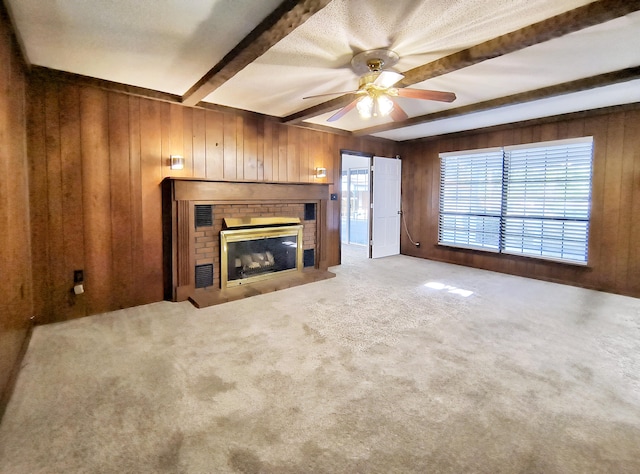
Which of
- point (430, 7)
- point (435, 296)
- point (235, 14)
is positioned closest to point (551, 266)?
point (435, 296)

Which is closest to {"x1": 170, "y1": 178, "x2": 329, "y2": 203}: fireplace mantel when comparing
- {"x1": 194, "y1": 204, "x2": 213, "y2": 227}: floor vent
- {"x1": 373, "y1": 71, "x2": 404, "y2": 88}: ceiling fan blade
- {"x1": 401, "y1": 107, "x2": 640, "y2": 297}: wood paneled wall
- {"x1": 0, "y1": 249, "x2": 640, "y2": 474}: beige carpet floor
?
{"x1": 194, "y1": 204, "x2": 213, "y2": 227}: floor vent

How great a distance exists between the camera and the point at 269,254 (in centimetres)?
482

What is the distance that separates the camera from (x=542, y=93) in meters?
3.54

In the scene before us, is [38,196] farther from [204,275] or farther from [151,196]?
[204,275]

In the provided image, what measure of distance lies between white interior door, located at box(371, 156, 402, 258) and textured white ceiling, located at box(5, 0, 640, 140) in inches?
105

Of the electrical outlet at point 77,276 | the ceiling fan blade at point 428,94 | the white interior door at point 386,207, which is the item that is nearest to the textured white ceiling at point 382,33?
the ceiling fan blade at point 428,94

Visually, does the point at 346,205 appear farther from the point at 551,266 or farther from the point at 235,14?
the point at 235,14

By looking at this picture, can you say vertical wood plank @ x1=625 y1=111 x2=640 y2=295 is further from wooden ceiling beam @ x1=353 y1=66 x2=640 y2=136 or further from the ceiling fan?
the ceiling fan

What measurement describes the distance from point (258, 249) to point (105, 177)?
202 centimetres

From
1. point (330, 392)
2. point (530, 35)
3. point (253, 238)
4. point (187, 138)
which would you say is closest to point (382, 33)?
point (530, 35)

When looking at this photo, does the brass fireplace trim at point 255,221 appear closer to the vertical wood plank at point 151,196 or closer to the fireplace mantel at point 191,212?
the fireplace mantel at point 191,212

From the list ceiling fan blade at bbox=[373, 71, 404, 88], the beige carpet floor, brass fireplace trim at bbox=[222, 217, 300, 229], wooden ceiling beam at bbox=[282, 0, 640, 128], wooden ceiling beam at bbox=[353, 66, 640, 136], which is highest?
wooden ceiling beam at bbox=[353, 66, 640, 136]

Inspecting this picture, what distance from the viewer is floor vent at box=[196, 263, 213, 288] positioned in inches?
162

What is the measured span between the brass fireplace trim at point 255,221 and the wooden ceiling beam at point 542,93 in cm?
223
